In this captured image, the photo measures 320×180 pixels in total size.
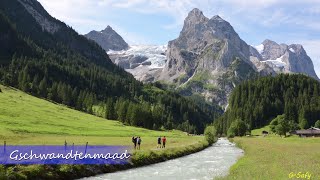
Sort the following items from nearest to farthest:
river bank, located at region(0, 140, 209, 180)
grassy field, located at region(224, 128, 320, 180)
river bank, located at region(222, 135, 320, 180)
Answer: river bank, located at region(0, 140, 209, 180), river bank, located at region(222, 135, 320, 180), grassy field, located at region(224, 128, 320, 180)

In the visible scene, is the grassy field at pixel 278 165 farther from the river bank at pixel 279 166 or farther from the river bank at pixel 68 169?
the river bank at pixel 68 169

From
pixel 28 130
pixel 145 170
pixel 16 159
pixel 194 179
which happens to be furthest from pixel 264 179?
pixel 28 130

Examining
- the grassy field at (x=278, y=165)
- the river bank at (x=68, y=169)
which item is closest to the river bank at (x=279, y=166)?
the grassy field at (x=278, y=165)

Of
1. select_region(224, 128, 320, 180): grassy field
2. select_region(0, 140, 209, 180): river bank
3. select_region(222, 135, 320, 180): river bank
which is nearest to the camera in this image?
select_region(0, 140, 209, 180): river bank

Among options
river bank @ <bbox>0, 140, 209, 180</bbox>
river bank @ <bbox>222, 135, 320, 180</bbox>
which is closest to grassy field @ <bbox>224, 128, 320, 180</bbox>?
river bank @ <bbox>222, 135, 320, 180</bbox>

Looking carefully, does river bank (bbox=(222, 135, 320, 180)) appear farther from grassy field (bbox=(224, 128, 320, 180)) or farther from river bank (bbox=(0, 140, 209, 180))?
river bank (bbox=(0, 140, 209, 180))

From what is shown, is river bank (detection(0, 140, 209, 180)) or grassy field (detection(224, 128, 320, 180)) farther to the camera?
grassy field (detection(224, 128, 320, 180))

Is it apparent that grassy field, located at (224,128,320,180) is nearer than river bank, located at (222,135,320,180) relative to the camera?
No

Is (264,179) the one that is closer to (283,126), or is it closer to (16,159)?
(16,159)

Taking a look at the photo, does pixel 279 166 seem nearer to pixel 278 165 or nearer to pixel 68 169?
pixel 278 165

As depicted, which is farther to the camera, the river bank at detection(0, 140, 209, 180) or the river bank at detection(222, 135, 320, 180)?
the river bank at detection(222, 135, 320, 180)

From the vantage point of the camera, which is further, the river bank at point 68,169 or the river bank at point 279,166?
the river bank at point 279,166

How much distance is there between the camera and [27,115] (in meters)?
129

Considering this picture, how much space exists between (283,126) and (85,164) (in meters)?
167
